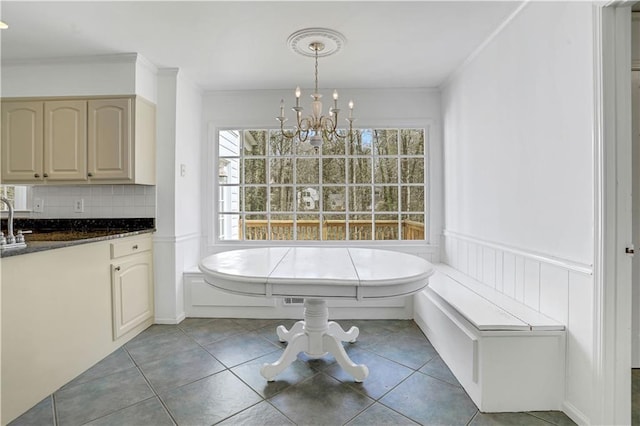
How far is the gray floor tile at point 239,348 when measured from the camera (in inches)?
92.0

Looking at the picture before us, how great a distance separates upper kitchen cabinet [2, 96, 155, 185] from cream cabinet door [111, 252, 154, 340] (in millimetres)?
698

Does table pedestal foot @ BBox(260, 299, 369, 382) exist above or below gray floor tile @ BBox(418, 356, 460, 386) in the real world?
above

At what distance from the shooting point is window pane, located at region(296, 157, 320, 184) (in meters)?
3.60

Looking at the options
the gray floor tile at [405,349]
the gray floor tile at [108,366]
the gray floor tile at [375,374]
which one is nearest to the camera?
the gray floor tile at [375,374]

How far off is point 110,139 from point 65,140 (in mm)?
381

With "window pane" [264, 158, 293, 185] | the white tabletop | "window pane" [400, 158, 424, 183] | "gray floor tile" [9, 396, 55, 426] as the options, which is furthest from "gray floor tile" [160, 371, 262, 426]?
"window pane" [400, 158, 424, 183]

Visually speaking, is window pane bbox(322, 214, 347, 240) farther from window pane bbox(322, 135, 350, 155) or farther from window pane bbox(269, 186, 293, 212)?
window pane bbox(322, 135, 350, 155)

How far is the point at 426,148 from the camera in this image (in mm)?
3525

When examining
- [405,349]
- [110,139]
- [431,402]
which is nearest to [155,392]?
[431,402]

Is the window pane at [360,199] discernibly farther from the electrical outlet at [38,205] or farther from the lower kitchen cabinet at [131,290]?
the electrical outlet at [38,205]

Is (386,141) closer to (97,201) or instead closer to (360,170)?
(360,170)

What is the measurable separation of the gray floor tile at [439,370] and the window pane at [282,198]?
6.71 feet

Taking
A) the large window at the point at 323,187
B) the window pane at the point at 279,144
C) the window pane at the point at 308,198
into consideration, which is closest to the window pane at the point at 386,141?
the large window at the point at 323,187

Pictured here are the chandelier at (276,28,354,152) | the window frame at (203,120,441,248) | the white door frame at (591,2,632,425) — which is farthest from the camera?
the window frame at (203,120,441,248)
